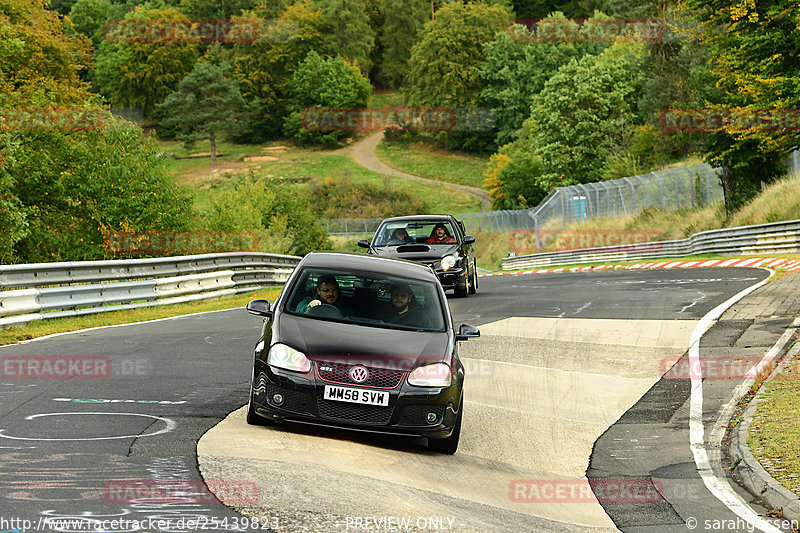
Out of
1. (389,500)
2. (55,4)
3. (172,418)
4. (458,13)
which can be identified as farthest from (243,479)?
(55,4)

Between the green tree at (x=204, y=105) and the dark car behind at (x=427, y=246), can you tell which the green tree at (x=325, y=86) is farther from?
the dark car behind at (x=427, y=246)

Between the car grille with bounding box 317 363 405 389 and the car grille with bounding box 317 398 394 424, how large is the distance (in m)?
0.17

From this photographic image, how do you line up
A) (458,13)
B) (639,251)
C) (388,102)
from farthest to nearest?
(388,102), (458,13), (639,251)

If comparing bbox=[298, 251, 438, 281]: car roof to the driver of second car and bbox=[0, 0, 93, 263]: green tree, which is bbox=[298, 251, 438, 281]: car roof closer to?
Answer: the driver of second car

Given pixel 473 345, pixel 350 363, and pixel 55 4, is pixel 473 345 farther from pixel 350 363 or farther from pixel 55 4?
pixel 55 4

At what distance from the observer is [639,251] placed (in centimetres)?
4628

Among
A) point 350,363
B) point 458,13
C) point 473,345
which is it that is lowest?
point 473,345

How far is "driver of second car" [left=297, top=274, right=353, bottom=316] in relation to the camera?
9.12 m

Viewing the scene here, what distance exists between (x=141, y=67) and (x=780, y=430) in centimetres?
14389

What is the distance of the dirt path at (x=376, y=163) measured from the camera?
109m

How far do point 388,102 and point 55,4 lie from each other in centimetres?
6603

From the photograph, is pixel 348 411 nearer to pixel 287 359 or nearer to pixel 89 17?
pixel 287 359

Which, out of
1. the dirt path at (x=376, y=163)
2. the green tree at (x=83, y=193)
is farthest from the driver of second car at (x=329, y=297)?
the dirt path at (x=376, y=163)

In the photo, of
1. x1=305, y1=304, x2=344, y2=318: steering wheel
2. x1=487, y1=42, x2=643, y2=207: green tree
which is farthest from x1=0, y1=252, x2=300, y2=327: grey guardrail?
x1=487, y1=42, x2=643, y2=207: green tree
